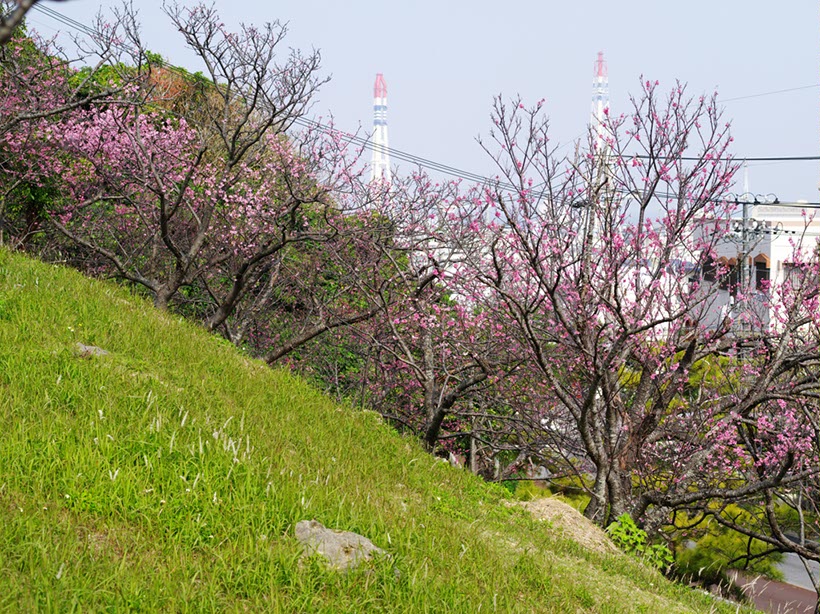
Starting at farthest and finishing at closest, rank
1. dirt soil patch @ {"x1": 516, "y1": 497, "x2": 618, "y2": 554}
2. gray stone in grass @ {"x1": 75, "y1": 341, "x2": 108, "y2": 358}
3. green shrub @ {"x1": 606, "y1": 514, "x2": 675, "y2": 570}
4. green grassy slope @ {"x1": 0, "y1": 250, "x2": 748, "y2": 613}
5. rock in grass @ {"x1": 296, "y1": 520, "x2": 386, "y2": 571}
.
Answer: green shrub @ {"x1": 606, "y1": 514, "x2": 675, "y2": 570} < dirt soil patch @ {"x1": 516, "y1": 497, "x2": 618, "y2": 554} < gray stone in grass @ {"x1": 75, "y1": 341, "x2": 108, "y2": 358} < rock in grass @ {"x1": 296, "y1": 520, "x2": 386, "y2": 571} < green grassy slope @ {"x1": 0, "y1": 250, "x2": 748, "y2": 613}

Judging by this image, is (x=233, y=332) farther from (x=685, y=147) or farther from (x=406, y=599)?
(x=406, y=599)

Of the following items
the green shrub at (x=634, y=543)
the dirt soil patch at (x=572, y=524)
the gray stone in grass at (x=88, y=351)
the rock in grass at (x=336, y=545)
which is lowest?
the green shrub at (x=634, y=543)

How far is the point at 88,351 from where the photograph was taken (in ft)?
23.2

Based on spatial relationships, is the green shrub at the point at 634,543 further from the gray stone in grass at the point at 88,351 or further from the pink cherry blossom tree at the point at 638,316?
the gray stone in grass at the point at 88,351

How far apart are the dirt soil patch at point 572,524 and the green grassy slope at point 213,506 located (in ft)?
1.46

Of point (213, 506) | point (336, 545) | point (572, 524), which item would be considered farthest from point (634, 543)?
point (213, 506)

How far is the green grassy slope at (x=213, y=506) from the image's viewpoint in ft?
13.4

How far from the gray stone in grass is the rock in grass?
3240 millimetres

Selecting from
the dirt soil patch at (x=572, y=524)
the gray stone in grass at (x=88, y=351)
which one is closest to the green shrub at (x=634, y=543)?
the dirt soil patch at (x=572, y=524)

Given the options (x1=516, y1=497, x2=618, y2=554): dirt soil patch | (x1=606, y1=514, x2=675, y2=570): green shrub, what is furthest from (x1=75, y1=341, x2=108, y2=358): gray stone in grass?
(x1=606, y1=514, x2=675, y2=570): green shrub

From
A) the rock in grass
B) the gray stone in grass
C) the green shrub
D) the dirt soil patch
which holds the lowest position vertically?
the green shrub

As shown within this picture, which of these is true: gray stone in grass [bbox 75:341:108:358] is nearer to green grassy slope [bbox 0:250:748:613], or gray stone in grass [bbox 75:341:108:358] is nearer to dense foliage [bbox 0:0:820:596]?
green grassy slope [bbox 0:250:748:613]

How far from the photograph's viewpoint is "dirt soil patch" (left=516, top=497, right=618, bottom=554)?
8070mm

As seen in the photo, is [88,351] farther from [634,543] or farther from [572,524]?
[634,543]
